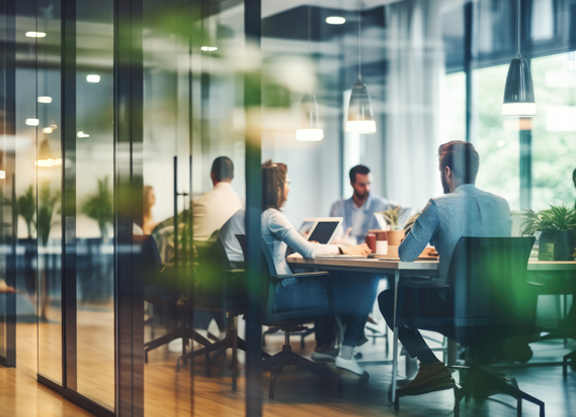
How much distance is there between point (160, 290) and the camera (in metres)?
3.28

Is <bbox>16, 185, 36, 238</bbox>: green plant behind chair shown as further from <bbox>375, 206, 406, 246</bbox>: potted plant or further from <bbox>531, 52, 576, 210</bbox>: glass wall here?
<bbox>531, 52, 576, 210</bbox>: glass wall

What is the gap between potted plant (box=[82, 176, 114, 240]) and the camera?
3.82m

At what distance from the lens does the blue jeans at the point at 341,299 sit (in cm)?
369

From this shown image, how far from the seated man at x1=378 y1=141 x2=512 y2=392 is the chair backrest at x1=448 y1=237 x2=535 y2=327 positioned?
54 millimetres

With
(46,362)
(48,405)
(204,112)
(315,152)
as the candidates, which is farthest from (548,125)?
(46,362)

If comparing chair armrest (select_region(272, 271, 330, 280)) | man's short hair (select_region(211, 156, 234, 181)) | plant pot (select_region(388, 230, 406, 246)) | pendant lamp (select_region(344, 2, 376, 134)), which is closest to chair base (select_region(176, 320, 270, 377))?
man's short hair (select_region(211, 156, 234, 181))

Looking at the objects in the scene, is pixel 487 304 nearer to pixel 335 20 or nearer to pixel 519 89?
pixel 519 89

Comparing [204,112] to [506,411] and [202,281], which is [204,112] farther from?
[506,411]

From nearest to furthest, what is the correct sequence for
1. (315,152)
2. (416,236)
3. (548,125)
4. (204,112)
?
1. (548,125)
2. (204,112)
3. (416,236)
4. (315,152)

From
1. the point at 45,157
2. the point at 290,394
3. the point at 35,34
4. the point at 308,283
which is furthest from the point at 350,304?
the point at 35,34

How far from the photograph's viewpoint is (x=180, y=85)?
2.98 metres

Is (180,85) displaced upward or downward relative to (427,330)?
upward

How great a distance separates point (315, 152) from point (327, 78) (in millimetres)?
2166

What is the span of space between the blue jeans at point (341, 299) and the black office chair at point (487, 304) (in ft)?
2.94
